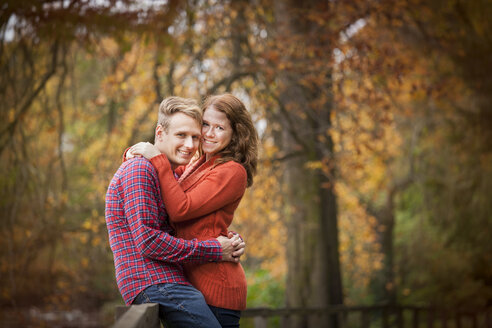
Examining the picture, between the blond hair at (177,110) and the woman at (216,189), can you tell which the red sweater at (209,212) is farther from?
the blond hair at (177,110)

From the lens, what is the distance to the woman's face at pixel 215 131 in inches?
121

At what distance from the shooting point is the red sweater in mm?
2738

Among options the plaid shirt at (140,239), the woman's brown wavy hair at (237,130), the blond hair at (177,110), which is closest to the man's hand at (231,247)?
the plaid shirt at (140,239)

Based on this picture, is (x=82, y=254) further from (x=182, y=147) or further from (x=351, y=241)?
(x=351, y=241)

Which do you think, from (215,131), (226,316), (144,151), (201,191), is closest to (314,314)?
(226,316)

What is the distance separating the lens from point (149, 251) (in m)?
2.58

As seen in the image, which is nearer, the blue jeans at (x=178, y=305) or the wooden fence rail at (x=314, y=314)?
the wooden fence rail at (x=314, y=314)

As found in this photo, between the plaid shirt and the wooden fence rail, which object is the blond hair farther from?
the wooden fence rail

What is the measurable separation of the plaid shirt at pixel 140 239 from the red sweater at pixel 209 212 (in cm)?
9

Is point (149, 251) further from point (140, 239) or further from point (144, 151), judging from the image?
point (144, 151)

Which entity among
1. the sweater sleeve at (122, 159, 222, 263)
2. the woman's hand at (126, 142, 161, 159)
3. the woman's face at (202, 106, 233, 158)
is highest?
the woman's face at (202, 106, 233, 158)

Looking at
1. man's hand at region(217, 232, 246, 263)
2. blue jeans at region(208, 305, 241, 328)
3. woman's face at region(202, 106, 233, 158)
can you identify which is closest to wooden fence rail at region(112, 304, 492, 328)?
blue jeans at region(208, 305, 241, 328)

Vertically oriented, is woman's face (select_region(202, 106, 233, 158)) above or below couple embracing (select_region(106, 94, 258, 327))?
above

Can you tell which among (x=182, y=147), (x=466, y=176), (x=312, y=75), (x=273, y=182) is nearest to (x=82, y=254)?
(x=273, y=182)
